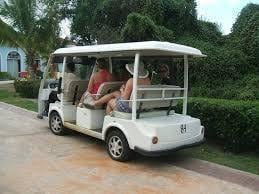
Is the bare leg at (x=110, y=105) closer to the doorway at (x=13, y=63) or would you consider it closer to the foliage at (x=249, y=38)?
the foliage at (x=249, y=38)

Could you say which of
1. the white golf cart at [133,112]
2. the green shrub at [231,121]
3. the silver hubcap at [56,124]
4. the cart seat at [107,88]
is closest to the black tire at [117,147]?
the white golf cart at [133,112]

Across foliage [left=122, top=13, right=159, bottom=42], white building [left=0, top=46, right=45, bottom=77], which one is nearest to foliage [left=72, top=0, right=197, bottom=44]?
foliage [left=122, top=13, right=159, bottom=42]

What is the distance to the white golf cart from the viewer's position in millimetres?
6395

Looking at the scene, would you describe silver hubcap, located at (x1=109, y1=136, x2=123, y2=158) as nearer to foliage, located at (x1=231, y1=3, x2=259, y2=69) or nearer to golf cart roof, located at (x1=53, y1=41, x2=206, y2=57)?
golf cart roof, located at (x1=53, y1=41, x2=206, y2=57)

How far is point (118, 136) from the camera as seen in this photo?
6.81 m

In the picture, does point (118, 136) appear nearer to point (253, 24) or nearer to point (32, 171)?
point (32, 171)

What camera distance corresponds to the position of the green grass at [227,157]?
661 cm

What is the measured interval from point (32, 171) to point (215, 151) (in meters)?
3.47

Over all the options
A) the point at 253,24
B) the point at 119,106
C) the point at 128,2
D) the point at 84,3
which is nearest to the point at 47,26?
the point at 84,3

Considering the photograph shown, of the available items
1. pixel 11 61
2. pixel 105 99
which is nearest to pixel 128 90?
pixel 105 99

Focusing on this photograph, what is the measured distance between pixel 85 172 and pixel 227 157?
265 centimetres

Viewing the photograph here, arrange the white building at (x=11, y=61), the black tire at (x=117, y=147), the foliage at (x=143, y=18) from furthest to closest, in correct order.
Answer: the white building at (x=11, y=61) < the foliage at (x=143, y=18) < the black tire at (x=117, y=147)

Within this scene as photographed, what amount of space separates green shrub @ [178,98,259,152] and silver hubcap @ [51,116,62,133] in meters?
2.96

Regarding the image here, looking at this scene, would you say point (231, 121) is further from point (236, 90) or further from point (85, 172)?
point (236, 90)
